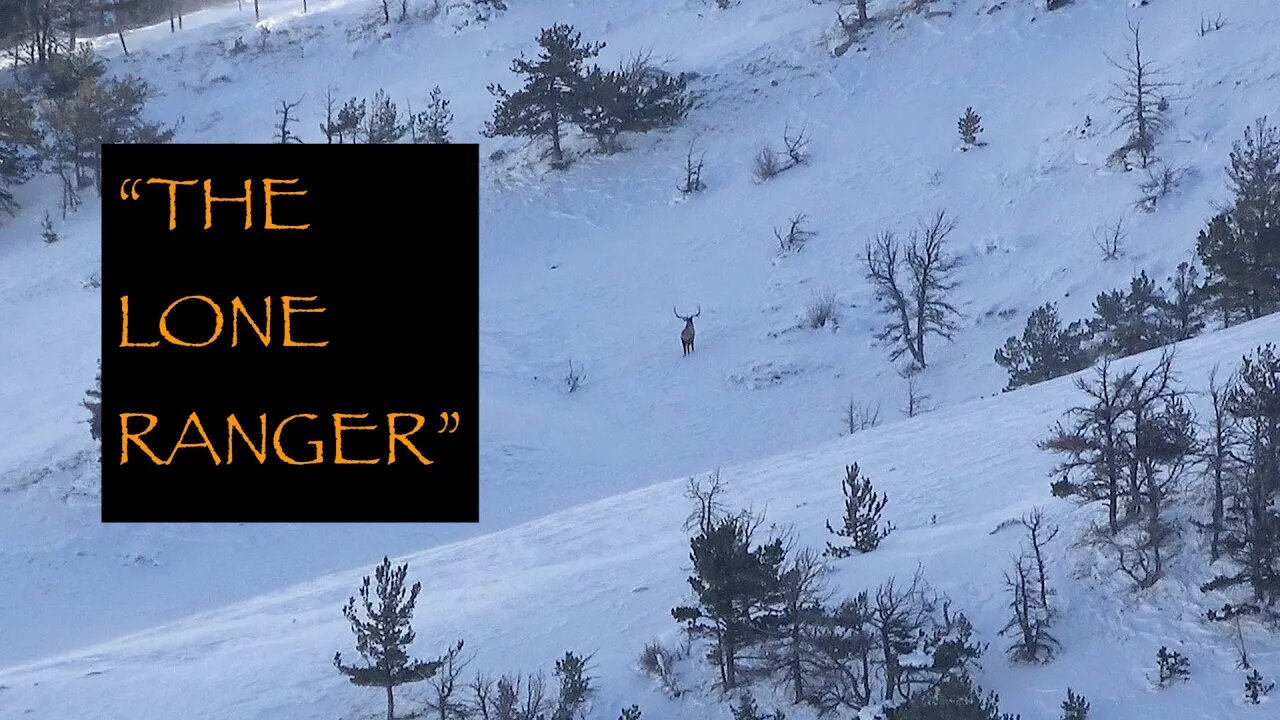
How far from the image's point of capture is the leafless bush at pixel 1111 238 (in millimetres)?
27953

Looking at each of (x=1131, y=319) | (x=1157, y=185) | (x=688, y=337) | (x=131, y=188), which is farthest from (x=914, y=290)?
(x=131, y=188)

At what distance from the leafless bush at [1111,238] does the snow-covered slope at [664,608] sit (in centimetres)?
1018

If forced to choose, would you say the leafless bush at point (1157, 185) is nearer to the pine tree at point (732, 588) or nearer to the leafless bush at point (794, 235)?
the leafless bush at point (794, 235)

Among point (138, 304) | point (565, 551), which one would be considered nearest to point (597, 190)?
point (138, 304)

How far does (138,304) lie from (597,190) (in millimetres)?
15990

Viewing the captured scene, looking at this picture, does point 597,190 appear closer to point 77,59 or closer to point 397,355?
point 397,355

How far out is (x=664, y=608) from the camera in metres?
12.6

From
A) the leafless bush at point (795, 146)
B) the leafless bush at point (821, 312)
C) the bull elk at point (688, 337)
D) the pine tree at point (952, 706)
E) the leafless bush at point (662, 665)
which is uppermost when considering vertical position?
the leafless bush at point (795, 146)


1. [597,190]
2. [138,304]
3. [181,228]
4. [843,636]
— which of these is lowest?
[843,636]

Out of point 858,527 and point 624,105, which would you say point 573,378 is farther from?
point 858,527

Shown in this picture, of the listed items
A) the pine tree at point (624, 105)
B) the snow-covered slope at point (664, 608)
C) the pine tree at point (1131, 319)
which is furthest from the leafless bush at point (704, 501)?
the pine tree at point (624, 105)

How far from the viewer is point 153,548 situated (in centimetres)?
2005

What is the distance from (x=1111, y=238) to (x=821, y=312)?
6.78 metres

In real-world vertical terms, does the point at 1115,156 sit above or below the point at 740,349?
above
